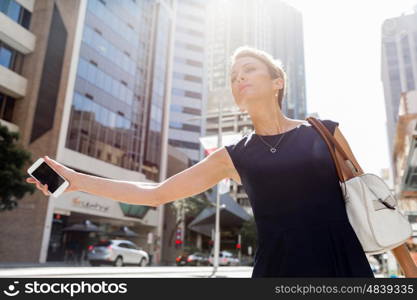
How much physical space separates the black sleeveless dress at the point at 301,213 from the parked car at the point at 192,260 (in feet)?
112

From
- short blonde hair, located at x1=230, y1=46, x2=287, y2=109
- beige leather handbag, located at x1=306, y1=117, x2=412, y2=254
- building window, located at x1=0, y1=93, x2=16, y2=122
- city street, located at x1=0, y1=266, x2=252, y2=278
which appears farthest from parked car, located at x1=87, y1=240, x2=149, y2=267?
beige leather handbag, located at x1=306, y1=117, x2=412, y2=254

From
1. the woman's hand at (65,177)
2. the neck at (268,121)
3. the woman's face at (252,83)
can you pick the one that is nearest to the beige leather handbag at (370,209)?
the neck at (268,121)

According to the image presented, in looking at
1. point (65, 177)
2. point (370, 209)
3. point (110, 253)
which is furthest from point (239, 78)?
point (110, 253)

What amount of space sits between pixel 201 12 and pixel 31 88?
6744cm

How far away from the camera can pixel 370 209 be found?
154cm

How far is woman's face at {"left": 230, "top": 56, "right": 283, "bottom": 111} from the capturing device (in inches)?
74.0

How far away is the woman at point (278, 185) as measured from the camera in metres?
1.48

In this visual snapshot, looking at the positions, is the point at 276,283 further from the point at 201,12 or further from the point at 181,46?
the point at 201,12

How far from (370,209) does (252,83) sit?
2.59ft

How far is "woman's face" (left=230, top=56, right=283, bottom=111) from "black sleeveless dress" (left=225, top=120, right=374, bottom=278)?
25 cm

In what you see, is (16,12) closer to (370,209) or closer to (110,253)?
(110,253)

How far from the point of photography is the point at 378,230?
4.94ft

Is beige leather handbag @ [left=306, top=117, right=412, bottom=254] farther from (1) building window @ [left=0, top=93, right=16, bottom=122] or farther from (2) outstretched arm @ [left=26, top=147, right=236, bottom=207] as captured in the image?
(1) building window @ [left=0, top=93, right=16, bottom=122]

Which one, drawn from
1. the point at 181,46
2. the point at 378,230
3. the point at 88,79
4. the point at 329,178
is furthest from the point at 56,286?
the point at 181,46
